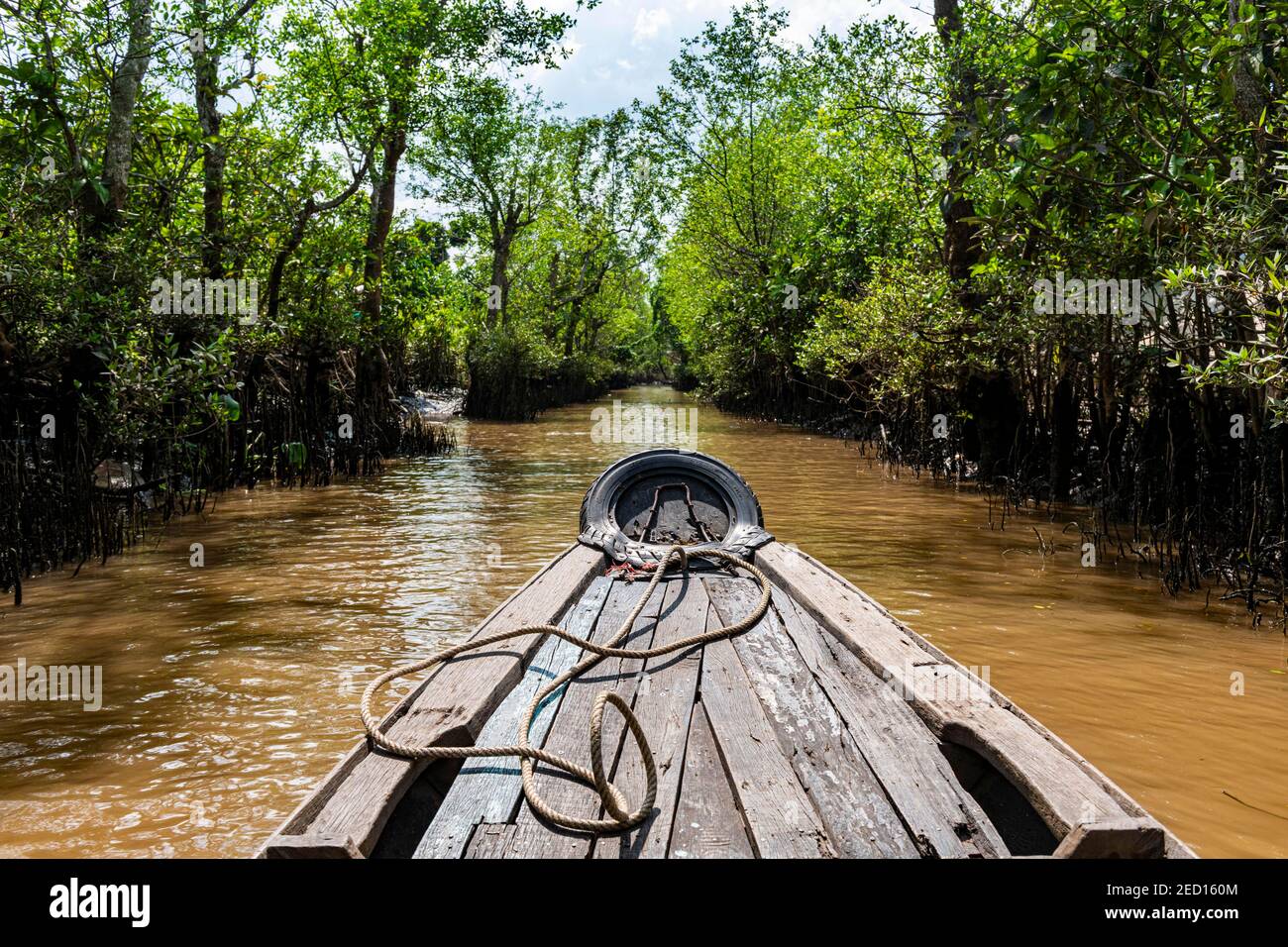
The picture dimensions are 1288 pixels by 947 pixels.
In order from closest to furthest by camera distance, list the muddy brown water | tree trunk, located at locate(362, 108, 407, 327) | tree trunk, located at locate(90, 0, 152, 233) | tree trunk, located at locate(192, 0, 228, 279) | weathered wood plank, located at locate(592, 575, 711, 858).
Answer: weathered wood plank, located at locate(592, 575, 711, 858), the muddy brown water, tree trunk, located at locate(90, 0, 152, 233), tree trunk, located at locate(192, 0, 228, 279), tree trunk, located at locate(362, 108, 407, 327)

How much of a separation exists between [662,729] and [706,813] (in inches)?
24.2

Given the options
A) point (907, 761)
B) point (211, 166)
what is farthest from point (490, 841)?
point (211, 166)

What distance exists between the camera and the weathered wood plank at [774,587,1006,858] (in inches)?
104

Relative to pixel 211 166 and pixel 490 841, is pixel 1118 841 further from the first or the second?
pixel 211 166

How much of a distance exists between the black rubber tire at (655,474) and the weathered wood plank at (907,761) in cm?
218

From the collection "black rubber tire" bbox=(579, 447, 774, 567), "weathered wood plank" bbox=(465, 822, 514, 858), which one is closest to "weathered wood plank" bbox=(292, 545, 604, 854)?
"weathered wood plank" bbox=(465, 822, 514, 858)

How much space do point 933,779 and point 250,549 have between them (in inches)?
297

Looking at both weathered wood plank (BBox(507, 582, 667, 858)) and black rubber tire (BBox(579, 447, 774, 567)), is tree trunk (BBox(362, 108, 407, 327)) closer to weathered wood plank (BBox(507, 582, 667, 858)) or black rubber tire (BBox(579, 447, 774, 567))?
black rubber tire (BBox(579, 447, 774, 567))

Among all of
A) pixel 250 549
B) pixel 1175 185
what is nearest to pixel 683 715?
pixel 1175 185

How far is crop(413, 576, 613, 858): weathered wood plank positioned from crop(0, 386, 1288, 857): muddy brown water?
42.5 inches
